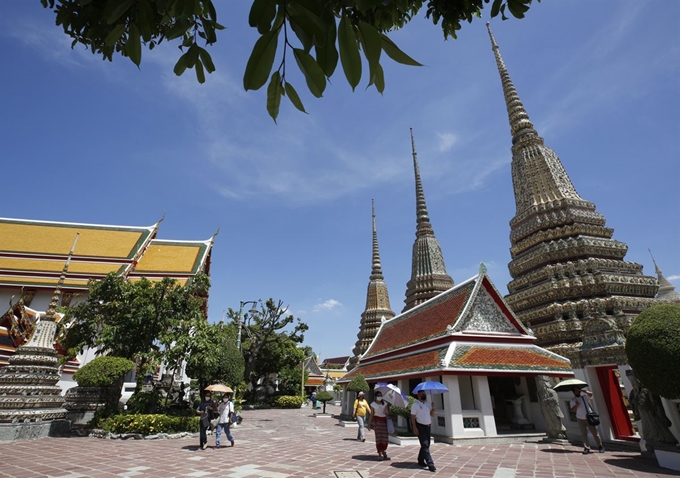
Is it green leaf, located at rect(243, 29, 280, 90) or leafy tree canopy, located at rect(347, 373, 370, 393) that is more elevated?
green leaf, located at rect(243, 29, 280, 90)

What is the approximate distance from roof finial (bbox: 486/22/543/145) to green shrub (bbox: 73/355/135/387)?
22.9 metres

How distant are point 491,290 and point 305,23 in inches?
542

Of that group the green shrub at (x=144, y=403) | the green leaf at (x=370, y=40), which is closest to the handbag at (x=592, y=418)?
the green leaf at (x=370, y=40)

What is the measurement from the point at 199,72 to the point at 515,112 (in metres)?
→ 25.6

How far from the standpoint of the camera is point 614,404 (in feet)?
33.3

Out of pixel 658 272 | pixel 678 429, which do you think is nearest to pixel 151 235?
pixel 678 429

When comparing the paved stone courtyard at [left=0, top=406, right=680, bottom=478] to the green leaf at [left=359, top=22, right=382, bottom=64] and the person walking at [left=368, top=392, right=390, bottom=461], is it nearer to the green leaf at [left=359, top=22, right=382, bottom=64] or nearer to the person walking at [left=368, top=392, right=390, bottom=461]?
the person walking at [left=368, top=392, right=390, bottom=461]

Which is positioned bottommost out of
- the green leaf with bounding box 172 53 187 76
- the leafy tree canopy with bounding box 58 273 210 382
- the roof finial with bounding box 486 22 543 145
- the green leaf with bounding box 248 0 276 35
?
the green leaf with bounding box 248 0 276 35

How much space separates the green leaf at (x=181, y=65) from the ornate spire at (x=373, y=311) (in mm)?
30608

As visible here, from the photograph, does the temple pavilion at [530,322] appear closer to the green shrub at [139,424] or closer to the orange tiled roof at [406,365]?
the orange tiled roof at [406,365]

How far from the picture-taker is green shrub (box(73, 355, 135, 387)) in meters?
11.1

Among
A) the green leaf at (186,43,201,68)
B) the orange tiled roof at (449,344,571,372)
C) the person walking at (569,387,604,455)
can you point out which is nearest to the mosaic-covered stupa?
the orange tiled roof at (449,344,571,372)

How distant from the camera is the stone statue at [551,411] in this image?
A: 409 inches

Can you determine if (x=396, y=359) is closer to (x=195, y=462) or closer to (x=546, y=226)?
(x=195, y=462)
